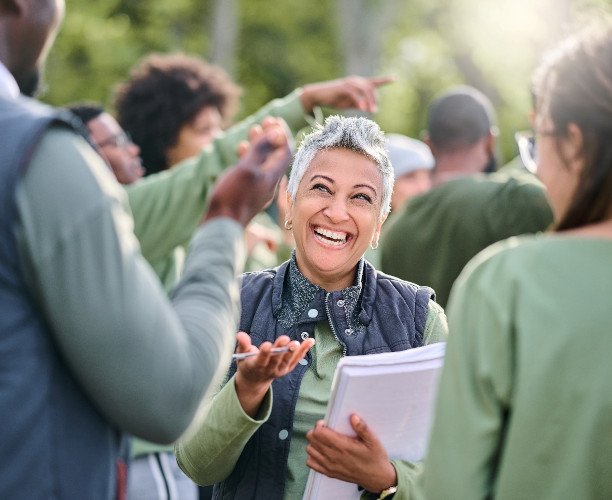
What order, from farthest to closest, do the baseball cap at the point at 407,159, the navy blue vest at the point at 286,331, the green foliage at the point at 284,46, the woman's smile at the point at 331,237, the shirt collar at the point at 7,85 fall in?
the green foliage at the point at 284,46, the baseball cap at the point at 407,159, the woman's smile at the point at 331,237, the navy blue vest at the point at 286,331, the shirt collar at the point at 7,85

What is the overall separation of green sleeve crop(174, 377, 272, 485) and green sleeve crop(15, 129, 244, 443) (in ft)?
2.92

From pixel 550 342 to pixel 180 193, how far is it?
8.75 feet

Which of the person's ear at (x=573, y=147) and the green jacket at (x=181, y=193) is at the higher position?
the person's ear at (x=573, y=147)

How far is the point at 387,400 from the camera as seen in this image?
2818 millimetres

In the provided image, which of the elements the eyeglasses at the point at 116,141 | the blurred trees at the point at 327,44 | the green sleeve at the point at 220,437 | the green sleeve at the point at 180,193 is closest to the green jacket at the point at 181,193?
the green sleeve at the point at 180,193

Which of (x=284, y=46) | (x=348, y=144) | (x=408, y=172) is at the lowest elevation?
(x=284, y=46)

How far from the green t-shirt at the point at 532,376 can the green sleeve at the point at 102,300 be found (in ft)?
1.65

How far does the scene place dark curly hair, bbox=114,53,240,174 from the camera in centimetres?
593

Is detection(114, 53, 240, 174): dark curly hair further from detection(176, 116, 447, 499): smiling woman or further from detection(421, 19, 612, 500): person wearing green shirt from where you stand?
detection(421, 19, 612, 500): person wearing green shirt

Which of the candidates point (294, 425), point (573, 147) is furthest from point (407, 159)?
point (573, 147)

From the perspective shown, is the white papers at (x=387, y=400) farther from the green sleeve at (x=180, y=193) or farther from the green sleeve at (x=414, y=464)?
the green sleeve at (x=180, y=193)

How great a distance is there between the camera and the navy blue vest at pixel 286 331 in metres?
3.07

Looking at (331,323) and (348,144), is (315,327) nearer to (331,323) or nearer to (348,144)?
(331,323)

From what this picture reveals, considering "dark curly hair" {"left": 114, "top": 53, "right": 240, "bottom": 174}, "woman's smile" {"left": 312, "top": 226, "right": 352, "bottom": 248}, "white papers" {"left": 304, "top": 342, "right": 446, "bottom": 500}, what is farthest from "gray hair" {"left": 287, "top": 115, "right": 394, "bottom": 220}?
"dark curly hair" {"left": 114, "top": 53, "right": 240, "bottom": 174}
